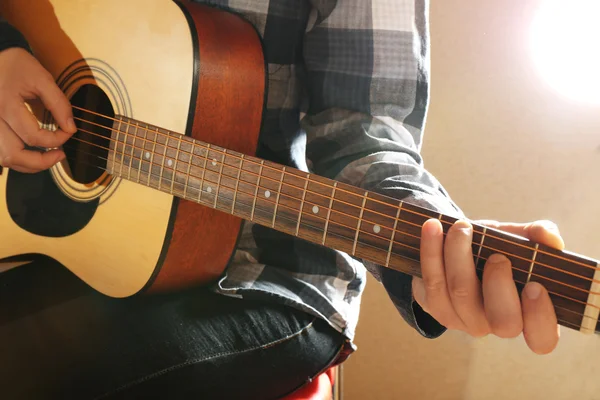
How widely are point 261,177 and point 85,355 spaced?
12.6 inches

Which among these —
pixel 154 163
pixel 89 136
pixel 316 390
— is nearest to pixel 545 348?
pixel 316 390

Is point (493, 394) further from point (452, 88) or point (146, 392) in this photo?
point (146, 392)

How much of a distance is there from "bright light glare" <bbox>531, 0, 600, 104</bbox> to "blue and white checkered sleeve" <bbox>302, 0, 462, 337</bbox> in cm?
49

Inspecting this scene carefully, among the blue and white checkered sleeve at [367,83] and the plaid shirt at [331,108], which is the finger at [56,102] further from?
the blue and white checkered sleeve at [367,83]

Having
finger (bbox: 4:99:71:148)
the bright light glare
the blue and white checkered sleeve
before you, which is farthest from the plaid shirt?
the bright light glare

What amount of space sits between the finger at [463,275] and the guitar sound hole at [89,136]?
51 cm

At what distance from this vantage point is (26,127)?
2.31ft

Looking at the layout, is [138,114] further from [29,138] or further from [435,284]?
[435,284]

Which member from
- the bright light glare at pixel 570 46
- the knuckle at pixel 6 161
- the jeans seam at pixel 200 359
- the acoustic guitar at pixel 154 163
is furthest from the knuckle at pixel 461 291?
the bright light glare at pixel 570 46

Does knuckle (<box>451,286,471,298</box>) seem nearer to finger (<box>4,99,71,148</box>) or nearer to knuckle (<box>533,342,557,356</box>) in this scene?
knuckle (<box>533,342,557,356</box>)

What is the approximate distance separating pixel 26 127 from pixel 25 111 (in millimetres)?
26

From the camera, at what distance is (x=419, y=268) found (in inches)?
18.7

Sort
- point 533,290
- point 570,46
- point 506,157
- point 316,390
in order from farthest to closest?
point 506,157
point 570,46
point 316,390
point 533,290

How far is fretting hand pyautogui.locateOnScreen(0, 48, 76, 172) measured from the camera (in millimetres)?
706
